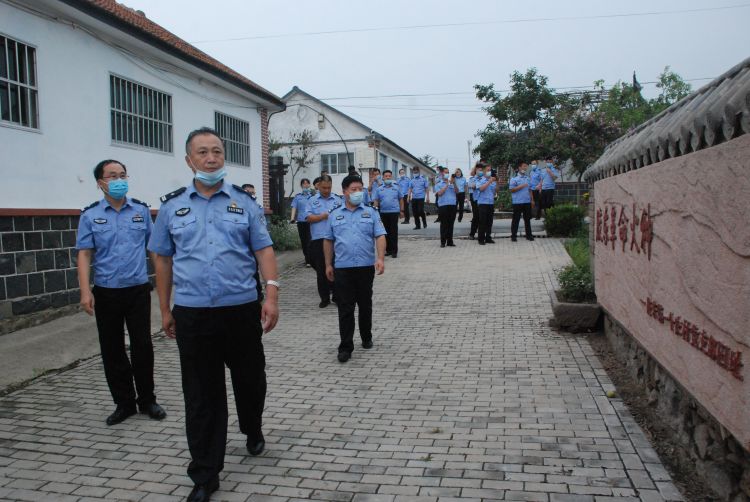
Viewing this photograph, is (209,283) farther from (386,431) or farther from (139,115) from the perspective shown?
(139,115)

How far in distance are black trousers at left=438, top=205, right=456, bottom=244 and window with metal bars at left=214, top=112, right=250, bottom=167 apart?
189 inches

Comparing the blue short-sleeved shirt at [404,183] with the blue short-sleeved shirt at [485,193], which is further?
the blue short-sleeved shirt at [404,183]

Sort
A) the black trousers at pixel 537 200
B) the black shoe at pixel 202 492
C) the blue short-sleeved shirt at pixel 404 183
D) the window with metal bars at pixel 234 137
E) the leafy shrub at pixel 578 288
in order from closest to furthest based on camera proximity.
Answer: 1. the black shoe at pixel 202 492
2. the leafy shrub at pixel 578 288
3. the window with metal bars at pixel 234 137
4. the black trousers at pixel 537 200
5. the blue short-sleeved shirt at pixel 404 183

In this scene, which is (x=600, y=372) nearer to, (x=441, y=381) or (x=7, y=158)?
(x=441, y=381)

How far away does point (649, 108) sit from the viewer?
131 ft

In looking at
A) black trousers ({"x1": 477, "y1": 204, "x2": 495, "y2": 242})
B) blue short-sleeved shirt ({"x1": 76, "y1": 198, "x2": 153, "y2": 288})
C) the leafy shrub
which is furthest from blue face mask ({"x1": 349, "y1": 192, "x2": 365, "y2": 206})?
black trousers ({"x1": 477, "y1": 204, "x2": 495, "y2": 242})

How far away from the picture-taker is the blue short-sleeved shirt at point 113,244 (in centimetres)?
493

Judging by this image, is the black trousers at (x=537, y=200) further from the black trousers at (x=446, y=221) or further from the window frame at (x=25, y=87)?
the window frame at (x=25, y=87)

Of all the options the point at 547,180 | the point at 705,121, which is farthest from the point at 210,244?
the point at 547,180

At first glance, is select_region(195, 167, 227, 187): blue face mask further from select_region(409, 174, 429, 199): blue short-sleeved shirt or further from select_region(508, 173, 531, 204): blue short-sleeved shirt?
select_region(409, 174, 429, 199): blue short-sleeved shirt

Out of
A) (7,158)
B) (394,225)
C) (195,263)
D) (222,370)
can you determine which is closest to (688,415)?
(222,370)

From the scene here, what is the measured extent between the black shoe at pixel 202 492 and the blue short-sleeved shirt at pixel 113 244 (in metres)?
1.93

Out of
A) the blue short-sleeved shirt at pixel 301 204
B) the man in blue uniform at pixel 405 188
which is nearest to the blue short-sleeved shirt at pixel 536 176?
the man in blue uniform at pixel 405 188

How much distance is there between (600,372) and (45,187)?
7.07 meters
